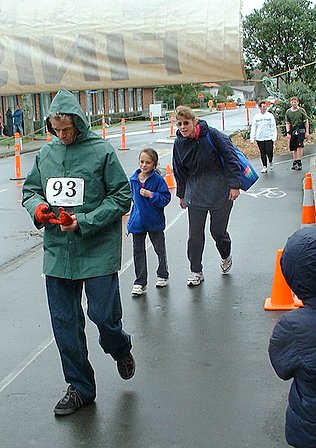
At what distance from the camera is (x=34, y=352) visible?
6.30 meters

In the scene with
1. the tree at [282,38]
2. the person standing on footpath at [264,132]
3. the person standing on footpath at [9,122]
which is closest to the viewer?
the person standing on footpath at [264,132]

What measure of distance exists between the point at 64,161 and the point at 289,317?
2039 mm

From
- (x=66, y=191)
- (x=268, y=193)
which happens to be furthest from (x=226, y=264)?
(x=268, y=193)

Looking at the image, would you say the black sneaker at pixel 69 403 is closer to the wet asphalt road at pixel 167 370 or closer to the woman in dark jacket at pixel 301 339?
the wet asphalt road at pixel 167 370

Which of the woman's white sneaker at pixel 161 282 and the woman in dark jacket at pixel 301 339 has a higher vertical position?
the woman in dark jacket at pixel 301 339

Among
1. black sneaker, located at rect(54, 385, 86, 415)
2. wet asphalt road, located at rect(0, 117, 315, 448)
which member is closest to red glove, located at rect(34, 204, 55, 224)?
black sneaker, located at rect(54, 385, 86, 415)

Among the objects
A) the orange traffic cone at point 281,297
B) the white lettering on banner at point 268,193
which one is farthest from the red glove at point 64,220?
the white lettering on banner at point 268,193

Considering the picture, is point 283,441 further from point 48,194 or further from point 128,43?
point 128,43

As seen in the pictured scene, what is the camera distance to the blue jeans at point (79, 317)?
16.1 feet

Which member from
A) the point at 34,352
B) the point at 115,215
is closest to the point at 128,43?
the point at 115,215

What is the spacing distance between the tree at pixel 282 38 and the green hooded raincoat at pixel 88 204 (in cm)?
2302

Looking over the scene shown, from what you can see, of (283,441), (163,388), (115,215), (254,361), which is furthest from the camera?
(254,361)

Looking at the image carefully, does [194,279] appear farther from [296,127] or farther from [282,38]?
[282,38]

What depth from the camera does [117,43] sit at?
10.0 ft
